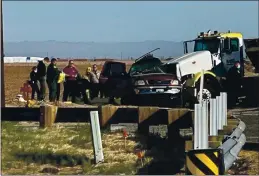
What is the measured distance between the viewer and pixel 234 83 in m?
24.8

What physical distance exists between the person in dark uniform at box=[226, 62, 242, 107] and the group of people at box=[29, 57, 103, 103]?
5.07m

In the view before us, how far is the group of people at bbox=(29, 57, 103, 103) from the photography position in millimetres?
23609

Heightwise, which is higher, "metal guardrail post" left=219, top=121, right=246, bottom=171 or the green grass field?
"metal guardrail post" left=219, top=121, right=246, bottom=171

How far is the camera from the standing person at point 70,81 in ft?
80.3

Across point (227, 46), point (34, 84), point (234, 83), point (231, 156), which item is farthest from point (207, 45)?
point (231, 156)

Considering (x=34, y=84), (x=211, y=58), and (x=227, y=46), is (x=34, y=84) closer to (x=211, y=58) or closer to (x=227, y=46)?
(x=211, y=58)

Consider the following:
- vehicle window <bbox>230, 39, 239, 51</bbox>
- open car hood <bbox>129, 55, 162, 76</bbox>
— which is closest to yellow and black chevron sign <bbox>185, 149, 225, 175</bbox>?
open car hood <bbox>129, 55, 162, 76</bbox>

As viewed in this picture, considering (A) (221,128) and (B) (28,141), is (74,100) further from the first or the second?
(A) (221,128)

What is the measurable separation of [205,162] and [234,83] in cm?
1741

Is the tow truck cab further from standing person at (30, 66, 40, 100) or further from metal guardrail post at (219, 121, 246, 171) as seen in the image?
metal guardrail post at (219, 121, 246, 171)

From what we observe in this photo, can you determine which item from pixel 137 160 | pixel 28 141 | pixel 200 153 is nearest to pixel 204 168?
pixel 200 153

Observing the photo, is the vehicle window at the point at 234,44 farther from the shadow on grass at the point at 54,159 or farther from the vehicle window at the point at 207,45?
the shadow on grass at the point at 54,159

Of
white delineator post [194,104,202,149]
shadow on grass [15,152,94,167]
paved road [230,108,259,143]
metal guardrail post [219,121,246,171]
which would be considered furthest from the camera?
paved road [230,108,259,143]

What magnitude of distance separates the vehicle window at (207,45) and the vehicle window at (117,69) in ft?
10.0
